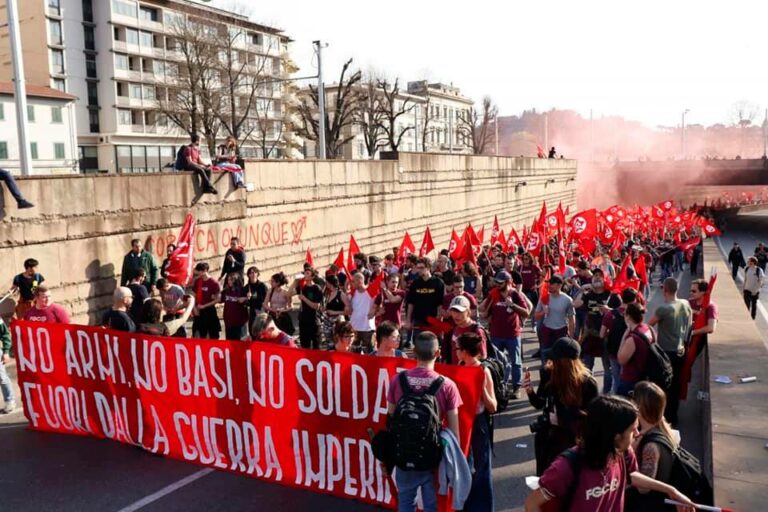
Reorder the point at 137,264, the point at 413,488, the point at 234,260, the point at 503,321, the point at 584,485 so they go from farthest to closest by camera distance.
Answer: the point at 234,260 < the point at 137,264 < the point at 503,321 < the point at 413,488 < the point at 584,485

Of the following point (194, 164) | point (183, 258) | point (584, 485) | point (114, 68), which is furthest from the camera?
point (114, 68)

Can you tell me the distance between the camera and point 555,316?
8.25 metres

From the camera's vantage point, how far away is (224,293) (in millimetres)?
9398

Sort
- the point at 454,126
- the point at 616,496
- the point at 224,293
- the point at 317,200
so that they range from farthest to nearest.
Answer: the point at 454,126, the point at 317,200, the point at 224,293, the point at 616,496

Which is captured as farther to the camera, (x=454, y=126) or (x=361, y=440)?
(x=454, y=126)

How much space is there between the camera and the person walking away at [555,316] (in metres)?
8.20

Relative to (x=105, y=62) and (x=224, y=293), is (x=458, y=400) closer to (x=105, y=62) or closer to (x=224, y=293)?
(x=224, y=293)

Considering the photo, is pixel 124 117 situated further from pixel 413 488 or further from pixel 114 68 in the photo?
pixel 413 488

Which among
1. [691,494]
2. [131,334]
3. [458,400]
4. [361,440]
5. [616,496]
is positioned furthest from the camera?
[131,334]

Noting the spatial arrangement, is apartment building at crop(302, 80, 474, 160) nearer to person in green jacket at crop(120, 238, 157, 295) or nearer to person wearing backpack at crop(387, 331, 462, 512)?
person in green jacket at crop(120, 238, 157, 295)

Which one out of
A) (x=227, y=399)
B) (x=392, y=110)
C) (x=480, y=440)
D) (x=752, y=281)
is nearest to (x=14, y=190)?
(x=227, y=399)

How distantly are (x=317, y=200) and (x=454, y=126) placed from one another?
7940 centimetres

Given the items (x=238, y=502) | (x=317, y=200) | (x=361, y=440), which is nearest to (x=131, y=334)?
(x=238, y=502)

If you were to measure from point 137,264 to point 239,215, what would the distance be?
3.77 meters
